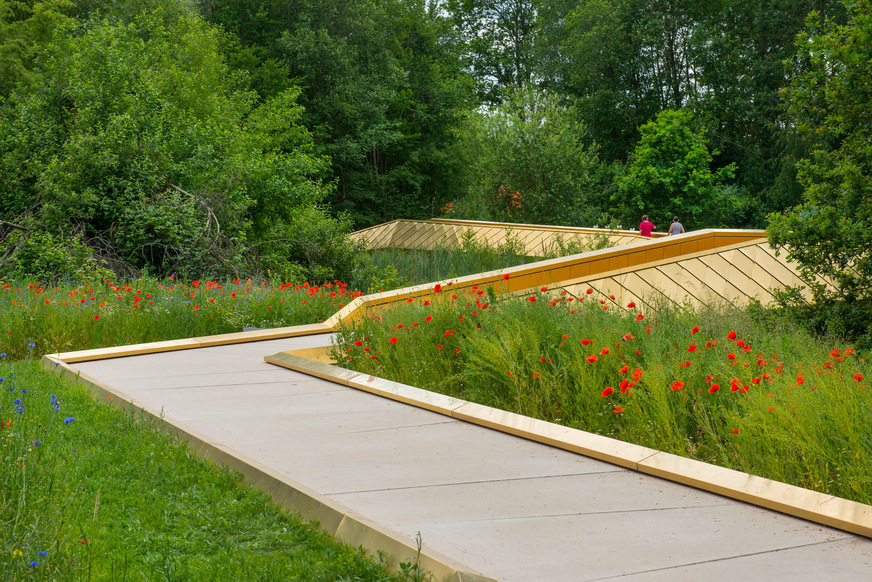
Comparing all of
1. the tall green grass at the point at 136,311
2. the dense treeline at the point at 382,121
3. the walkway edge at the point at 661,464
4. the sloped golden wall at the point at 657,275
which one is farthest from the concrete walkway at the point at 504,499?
the dense treeline at the point at 382,121

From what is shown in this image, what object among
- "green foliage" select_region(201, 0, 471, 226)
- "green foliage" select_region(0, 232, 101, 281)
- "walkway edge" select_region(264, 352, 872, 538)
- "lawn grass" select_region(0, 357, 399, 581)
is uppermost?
"green foliage" select_region(201, 0, 471, 226)

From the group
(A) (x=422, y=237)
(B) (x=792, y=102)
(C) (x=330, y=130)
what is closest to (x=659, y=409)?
(B) (x=792, y=102)

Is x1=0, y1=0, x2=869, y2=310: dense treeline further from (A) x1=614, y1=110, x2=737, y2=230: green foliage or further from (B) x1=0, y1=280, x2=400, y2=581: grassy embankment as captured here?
(B) x1=0, y1=280, x2=400, y2=581: grassy embankment

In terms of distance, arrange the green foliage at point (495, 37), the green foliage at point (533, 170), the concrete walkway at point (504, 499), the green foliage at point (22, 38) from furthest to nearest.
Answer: the green foliage at point (495, 37) → the green foliage at point (533, 170) → the green foliage at point (22, 38) → the concrete walkway at point (504, 499)

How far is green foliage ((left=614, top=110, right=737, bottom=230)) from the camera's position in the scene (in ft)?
119

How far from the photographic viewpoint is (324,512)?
11.5 feet

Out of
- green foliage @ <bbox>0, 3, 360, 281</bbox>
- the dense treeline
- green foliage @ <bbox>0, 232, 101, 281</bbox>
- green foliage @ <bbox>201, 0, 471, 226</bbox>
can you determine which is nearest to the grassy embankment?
the dense treeline

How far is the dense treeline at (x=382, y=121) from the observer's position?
552 inches

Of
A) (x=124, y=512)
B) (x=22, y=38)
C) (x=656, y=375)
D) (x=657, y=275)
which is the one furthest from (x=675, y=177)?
(x=124, y=512)

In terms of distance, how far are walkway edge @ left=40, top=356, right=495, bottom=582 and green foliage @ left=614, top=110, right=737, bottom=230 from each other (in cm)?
3419

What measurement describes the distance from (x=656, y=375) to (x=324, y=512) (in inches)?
96.0

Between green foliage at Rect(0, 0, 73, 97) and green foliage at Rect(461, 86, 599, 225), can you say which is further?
green foliage at Rect(461, 86, 599, 225)

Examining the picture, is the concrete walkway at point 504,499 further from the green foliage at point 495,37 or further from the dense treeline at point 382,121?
the green foliage at point 495,37

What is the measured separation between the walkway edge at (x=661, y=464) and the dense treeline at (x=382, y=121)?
13.5 ft
